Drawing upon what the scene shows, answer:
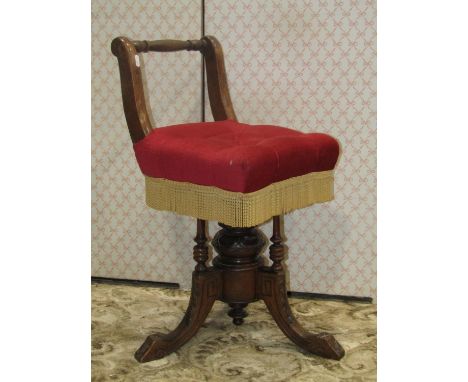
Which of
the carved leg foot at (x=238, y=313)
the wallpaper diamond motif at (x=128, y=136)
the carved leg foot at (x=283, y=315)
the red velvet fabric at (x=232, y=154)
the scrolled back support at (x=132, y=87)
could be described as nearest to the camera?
the red velvet fabric at (x=232, y=154)

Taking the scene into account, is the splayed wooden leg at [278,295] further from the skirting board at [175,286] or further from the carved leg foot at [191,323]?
the skirting board at [175,286]

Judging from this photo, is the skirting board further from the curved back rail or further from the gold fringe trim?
the curved back rail

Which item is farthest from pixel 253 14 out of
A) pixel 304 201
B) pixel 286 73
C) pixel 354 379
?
pixel 354 379

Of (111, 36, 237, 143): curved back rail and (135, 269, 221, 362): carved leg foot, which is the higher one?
(111, 36, 237, 143): curved back rail

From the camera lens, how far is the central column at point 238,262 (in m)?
2.11

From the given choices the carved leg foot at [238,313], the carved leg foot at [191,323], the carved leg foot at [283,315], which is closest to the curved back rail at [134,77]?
the carved leg foot at [191,323]

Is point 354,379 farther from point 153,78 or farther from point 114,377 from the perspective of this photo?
point 153,78

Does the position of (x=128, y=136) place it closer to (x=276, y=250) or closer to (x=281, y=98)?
(x=281, y=98)

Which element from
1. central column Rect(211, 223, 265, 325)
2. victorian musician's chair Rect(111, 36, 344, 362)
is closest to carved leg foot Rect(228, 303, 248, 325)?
victorian musician's chair Rect(111, 36, 344, 362)

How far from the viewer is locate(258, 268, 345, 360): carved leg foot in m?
2.06

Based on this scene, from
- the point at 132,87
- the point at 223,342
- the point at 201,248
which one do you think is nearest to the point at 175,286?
the point at 223,342

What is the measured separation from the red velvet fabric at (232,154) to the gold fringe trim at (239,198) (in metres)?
0.02

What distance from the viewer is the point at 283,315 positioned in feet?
6.89

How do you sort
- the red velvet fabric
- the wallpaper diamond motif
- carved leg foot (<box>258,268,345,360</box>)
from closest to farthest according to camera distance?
the red velvet fabric < carved leg foot (<box>258,268,345,360</box>) < the wallpaper diamond motif
